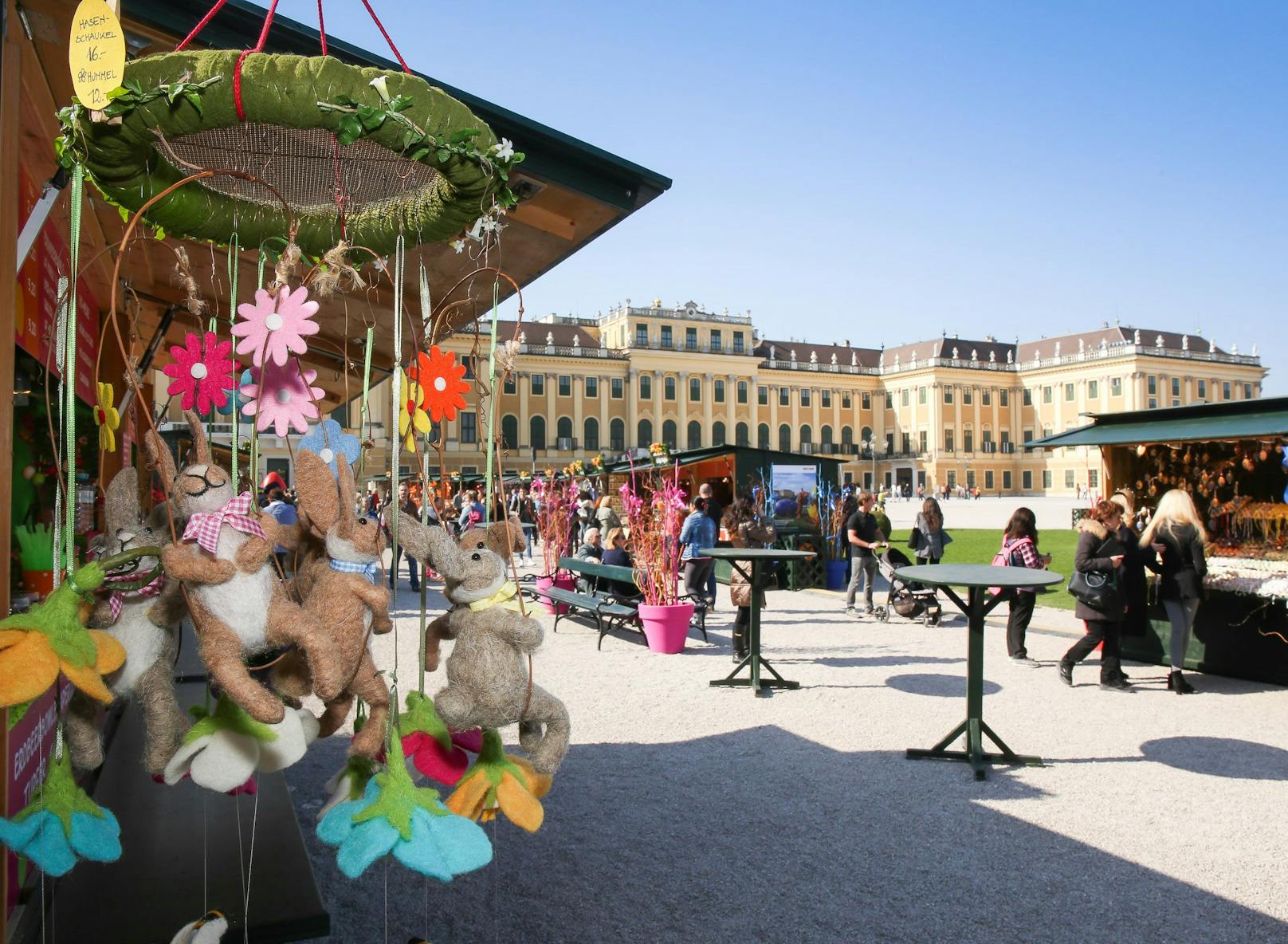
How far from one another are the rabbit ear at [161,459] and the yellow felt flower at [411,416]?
0.40 meters

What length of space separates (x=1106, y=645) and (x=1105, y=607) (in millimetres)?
372

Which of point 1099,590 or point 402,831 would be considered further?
point 1099,590

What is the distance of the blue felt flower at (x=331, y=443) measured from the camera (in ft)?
5.24

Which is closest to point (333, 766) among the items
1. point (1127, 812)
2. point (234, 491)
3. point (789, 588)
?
point (234, 491)

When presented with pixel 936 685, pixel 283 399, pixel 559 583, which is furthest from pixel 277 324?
pixel 559 583

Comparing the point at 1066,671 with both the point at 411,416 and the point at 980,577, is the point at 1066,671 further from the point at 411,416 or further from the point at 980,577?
the point at 411,416

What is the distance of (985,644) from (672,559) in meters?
2.94

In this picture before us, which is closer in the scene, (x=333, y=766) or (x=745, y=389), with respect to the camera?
(x=333, y=766)

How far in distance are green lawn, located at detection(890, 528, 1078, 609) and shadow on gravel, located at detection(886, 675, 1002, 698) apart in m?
3.76

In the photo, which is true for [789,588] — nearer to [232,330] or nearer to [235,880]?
[235,880]

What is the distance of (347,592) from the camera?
1.50 m

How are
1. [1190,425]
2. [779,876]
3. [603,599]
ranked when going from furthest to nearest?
[603,599]
[1190,425]
[779,876]

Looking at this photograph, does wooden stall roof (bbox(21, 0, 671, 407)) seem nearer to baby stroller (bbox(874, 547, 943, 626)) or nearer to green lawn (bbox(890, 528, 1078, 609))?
baby stroller (bbox(874, 547, 943, 626))

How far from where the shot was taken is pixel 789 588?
40.7 feet
